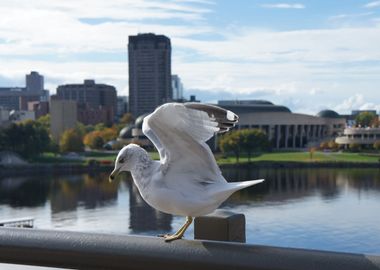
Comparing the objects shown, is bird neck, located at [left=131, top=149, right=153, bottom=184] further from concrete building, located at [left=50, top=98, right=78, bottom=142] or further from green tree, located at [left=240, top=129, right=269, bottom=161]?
concrete building, located at [left=50, top=98, right=78, bottom=142]

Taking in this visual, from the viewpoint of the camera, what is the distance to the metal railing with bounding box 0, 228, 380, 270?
2057 mm

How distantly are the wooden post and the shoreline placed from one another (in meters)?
52.5

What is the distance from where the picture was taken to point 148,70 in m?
123

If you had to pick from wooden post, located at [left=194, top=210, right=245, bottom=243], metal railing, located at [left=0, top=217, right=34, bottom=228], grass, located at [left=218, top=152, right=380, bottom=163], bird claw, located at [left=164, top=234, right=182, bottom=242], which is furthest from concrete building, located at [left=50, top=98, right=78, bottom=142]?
bird claw, located at [left=164, top=234, right=182, bottom=242]

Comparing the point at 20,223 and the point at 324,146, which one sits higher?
the point at 324,146

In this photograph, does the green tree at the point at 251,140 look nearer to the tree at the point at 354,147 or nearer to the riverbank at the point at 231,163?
the riverbank at the point at 231,163

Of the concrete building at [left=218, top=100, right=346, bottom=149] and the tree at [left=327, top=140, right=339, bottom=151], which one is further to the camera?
the concrete building at [left=218, top=100, right=346, bottom=149]

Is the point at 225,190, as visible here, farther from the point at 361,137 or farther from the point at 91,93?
the point at 91,93

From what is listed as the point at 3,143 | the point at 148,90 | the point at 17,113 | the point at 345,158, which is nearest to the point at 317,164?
the point at 345,158

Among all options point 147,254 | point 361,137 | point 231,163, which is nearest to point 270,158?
point 231,163

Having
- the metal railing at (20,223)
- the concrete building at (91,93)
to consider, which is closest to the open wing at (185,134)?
the metal railing at (20,223)

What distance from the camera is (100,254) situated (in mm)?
2342

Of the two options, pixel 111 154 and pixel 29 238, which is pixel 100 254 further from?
pixel 111 154

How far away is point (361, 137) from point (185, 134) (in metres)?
72.0
